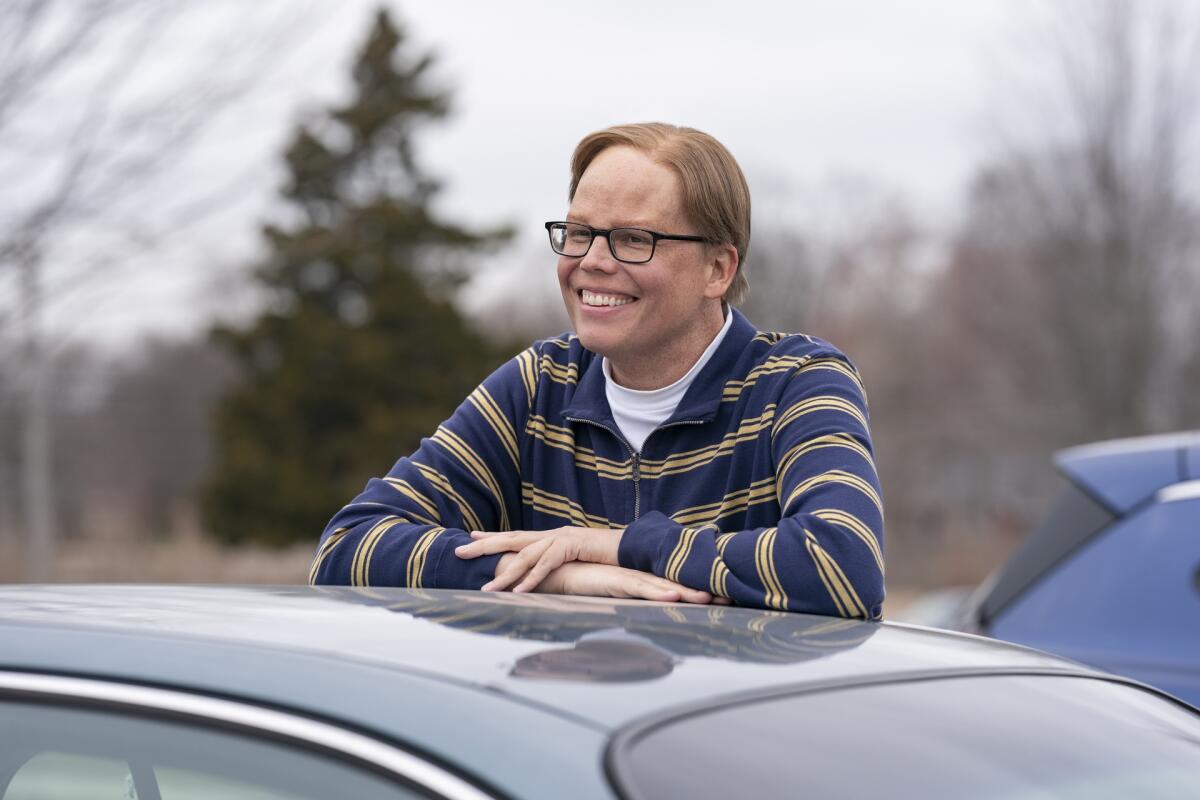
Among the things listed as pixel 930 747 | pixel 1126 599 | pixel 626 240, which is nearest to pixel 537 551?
pixel 626 240

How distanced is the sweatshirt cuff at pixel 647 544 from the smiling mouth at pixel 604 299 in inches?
20.3

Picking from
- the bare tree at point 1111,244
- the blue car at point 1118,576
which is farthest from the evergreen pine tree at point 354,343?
the blue car at point 1118,576

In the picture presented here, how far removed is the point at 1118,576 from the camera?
13.8ft

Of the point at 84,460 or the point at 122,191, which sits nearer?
the point at 122,191

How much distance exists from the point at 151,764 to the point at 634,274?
59.8 inches

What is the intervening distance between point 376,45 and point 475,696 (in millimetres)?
23071

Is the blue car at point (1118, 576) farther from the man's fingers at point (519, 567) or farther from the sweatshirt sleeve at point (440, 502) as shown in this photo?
the man's fingers at point (519, 567)

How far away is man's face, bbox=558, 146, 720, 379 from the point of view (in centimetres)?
291

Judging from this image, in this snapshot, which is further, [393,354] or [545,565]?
[393,354]

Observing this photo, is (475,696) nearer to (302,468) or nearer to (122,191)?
(122,191)

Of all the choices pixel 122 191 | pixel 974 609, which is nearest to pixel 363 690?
pixel 974 609

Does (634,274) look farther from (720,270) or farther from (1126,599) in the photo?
(1126,599)

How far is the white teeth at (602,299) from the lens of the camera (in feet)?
9.57

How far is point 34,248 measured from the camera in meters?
6.96
